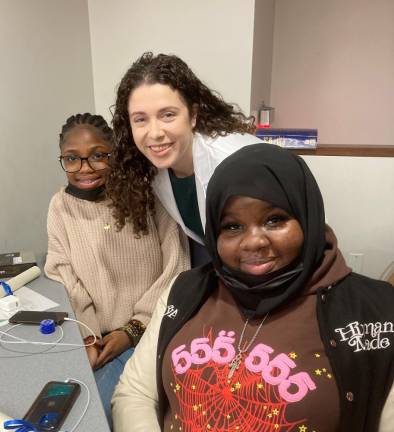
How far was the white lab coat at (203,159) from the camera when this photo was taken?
1.27m

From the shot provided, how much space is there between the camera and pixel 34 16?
201cm

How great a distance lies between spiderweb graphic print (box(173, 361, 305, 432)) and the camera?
32.2 inches

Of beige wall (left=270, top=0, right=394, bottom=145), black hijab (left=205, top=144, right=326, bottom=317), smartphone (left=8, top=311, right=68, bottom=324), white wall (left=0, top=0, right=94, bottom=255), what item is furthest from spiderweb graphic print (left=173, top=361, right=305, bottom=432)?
beige wall (left=270, top=0, right=394, bottom=145)

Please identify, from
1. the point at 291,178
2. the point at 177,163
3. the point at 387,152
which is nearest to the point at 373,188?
the point at 387,152

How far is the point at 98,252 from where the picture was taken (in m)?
1.45

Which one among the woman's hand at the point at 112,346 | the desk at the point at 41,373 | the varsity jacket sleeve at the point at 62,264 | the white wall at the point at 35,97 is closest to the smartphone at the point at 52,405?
the desk at the point at 41,373

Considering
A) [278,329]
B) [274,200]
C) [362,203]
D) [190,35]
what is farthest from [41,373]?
[190,35]

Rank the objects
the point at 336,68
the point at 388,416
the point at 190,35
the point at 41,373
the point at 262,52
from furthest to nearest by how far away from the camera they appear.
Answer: the point at 336,68, the point at 262,52, the point at 190,35, the point at 41,373, the point at 388,416

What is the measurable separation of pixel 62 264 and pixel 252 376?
893mm

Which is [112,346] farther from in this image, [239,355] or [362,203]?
[362,203]

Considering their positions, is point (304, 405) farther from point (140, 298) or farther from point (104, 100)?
point (104, 100)

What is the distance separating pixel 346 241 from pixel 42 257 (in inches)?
55.3

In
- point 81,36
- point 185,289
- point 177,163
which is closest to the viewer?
point 185,289

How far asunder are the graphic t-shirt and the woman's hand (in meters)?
0.42
